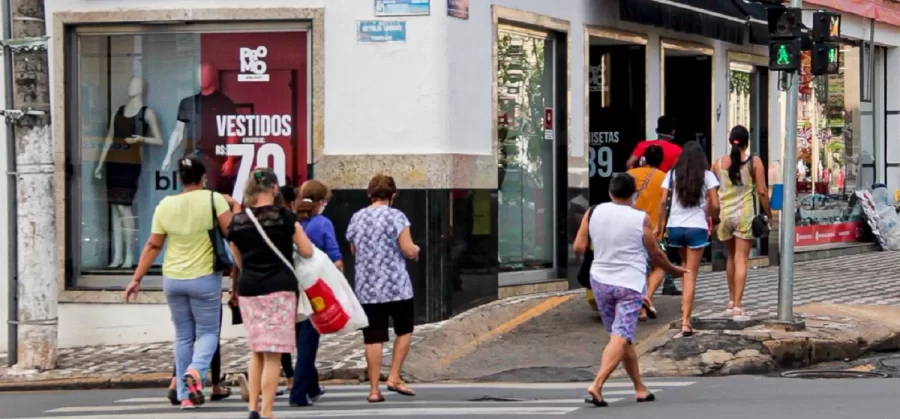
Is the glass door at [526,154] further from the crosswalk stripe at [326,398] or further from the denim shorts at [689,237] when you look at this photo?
the crosswalk stripe at [326,398]

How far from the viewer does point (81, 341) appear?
15867mm

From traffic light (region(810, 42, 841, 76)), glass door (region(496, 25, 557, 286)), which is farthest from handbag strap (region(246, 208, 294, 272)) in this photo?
glass door (region(496, 25, 557, 286))

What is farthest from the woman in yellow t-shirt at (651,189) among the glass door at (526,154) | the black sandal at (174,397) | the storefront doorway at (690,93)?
the storefront doorway at (690,93)

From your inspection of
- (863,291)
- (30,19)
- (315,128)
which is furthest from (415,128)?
(863,291)

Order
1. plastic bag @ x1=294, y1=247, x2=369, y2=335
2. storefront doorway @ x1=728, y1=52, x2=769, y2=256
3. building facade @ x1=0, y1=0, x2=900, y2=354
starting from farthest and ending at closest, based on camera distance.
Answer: storefront doorway @ x1=728, y1=52, x2=769, y2=256 < building facade @ x1=0, y1=0, x2=900, y2=354 < plastic bag @ x1=294, y1=247, x2=369, y2=335

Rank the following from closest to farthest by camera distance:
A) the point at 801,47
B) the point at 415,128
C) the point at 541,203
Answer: the point at 801,47 → the point at 415,128 → the point at 541,203

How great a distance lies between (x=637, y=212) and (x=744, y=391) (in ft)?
5.25

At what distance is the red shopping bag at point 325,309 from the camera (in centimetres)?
1045

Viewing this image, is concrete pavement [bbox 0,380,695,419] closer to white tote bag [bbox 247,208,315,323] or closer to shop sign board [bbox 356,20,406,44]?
white tote bag [bbox 247,208,315,323]

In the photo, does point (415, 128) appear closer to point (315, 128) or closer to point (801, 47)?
point (315, 128)

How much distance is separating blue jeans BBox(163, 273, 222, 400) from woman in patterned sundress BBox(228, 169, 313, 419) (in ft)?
4.03

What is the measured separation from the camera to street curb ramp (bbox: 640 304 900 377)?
1298 centimetres

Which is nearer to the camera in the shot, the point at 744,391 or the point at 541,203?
the point at 744,391

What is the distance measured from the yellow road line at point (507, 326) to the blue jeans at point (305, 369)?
2.41 meters
